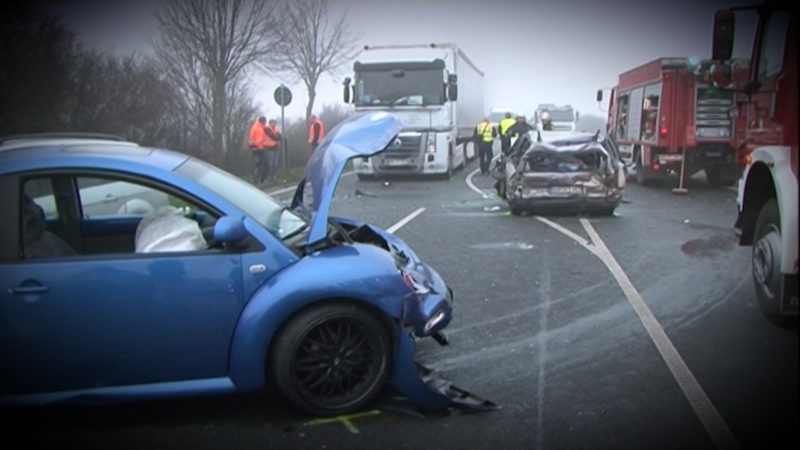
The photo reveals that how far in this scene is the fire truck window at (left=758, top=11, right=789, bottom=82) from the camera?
3664 millimetres

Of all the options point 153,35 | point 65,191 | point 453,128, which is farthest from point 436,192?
point 65,191

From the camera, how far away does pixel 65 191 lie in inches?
174

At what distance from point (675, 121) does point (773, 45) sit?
296 inches

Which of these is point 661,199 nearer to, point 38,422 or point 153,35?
point 153,35

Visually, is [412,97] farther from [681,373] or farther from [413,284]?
[681,373]

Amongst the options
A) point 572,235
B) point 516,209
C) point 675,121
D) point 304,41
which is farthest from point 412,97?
point 304,41

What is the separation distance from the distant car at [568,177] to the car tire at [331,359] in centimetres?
841

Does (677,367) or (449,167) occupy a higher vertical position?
(449,167)

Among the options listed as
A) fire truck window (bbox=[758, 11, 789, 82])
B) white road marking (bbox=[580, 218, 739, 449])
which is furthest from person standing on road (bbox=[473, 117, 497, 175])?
fire truck window (bbox=[758, 11, 789, 82])

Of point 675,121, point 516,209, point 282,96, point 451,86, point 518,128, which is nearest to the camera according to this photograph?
point 675,121

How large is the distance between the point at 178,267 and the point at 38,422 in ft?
→ 4.01

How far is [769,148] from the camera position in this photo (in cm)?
393

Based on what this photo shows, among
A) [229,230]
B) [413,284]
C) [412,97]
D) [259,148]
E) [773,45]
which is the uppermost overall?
[412,97]

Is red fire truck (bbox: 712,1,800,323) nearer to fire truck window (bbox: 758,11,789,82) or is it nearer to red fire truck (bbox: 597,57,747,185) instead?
fire truck window (bbox: 758,11,789,82)
